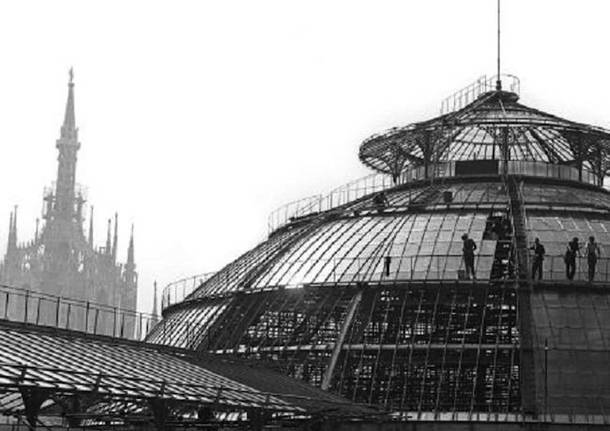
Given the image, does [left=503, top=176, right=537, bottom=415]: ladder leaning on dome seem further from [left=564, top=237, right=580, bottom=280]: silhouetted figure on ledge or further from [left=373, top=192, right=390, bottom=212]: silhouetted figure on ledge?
[left=373, top=192, right=390, bottom=212]: silhouetted figure on ledge

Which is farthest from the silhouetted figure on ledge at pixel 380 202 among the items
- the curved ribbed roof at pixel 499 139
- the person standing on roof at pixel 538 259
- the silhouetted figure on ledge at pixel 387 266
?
the person standing on roof at pixel 538 259

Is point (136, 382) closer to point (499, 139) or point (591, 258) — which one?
point (591, 258)

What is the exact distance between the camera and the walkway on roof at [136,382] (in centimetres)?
3738

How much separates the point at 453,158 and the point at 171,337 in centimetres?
2181

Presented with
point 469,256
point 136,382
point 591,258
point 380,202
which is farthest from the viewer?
point 380,202

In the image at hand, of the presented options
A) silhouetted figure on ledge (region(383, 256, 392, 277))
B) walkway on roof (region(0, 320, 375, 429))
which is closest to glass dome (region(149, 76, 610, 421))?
silhouetted figure on ledge (region(383, 256, 392, 277))

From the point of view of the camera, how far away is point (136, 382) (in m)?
39.9

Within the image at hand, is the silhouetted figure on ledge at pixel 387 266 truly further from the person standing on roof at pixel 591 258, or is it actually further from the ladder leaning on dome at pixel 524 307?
the person standing on roof at pixel 591 258

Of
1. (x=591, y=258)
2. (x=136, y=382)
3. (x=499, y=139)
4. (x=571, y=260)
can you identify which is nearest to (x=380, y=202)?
(x=499, y=139)

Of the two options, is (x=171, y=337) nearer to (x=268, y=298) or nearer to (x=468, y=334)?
(x=268, y=298)

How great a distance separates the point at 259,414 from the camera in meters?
44.9

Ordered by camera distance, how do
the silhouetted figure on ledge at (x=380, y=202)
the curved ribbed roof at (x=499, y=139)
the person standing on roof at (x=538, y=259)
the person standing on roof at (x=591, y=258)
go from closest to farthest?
the person standing on roof at (x=538, y=259), the person standing on roof at (x=591, y=258), the silhouetted figure on ledge at (x=380, y=202), the curved ribbed roof at (x=499, y=139)

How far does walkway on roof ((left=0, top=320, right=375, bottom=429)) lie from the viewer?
3738 centimetres

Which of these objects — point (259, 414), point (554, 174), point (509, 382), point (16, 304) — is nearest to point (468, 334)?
point (509, 382)
